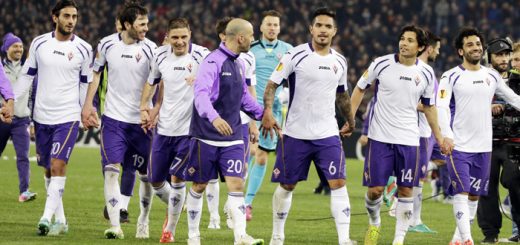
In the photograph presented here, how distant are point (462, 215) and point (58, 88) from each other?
4.80 meters

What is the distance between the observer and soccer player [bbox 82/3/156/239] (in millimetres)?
13539

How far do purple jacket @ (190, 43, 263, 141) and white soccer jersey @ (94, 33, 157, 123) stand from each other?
1638mm

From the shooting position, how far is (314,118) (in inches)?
491

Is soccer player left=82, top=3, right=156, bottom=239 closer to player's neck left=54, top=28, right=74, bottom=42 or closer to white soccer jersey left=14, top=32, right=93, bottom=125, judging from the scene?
white soccer jersey left=14, top=32, right=93, bottom=125

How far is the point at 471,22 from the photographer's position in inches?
→ 1638

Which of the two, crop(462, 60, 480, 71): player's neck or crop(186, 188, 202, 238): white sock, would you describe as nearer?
crop(186, 188, 202, 238): white sock

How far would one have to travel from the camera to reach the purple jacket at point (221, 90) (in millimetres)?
11906

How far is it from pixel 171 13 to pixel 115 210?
32.7 m

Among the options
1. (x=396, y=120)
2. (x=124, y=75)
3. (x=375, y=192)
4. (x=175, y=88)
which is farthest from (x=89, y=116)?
(x=396, y=120)

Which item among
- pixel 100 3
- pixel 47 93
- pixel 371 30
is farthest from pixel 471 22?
pixel 47 93

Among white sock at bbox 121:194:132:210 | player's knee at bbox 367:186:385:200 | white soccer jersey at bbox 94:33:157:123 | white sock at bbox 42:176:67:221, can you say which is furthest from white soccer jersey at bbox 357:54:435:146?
white sock at bbox 42:176:67:221

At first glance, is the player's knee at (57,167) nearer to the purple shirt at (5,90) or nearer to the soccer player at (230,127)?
the purple shirt at (5,90)

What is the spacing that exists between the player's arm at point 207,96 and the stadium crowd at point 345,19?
2706 centimetres

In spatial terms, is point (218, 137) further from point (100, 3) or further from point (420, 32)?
point (100, 3)
